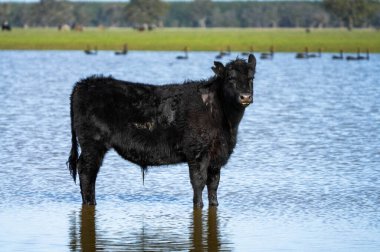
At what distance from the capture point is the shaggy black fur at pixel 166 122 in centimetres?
1251

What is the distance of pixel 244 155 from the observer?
58.4ft

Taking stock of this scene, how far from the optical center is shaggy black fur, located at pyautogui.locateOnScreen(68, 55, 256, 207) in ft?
41.0

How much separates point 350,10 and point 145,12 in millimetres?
34251

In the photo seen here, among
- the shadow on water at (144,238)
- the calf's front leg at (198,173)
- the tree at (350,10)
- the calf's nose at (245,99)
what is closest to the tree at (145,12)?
the tree at (350,10)

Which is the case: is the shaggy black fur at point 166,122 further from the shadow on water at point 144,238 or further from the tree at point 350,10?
the tree at point 350,10

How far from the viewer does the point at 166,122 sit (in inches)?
498

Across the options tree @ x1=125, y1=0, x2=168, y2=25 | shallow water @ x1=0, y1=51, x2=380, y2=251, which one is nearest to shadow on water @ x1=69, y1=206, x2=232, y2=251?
shallow water @ x1=0, y1=51, x2=380, y2=251

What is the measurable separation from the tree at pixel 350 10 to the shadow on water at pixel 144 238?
157422 mm

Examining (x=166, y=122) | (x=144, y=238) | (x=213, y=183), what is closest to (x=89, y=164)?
(x=166, y=122)

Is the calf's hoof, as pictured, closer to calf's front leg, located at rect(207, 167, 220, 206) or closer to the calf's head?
calf's front leg, located at rect(207, 167, 220, 206)

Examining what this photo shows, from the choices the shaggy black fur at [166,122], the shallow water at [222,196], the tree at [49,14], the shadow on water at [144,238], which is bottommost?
the tree at [49,14]

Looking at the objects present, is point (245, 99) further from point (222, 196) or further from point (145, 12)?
point (145, 12)

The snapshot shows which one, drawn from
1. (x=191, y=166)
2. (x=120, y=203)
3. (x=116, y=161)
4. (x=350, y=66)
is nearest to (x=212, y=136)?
(x=191, y=166)

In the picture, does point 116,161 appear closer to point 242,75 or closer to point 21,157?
point 21,157
